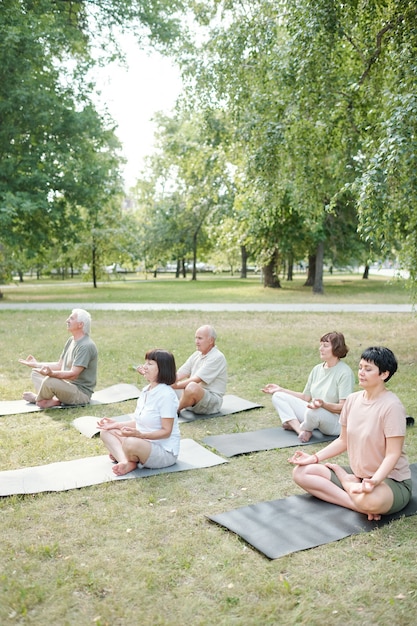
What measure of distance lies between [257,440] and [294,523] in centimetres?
191

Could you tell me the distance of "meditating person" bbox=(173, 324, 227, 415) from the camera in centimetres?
659

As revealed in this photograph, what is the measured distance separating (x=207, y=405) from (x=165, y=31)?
15.7 metres

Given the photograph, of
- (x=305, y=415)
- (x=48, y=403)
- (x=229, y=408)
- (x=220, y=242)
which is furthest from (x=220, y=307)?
(x=305, y=415)

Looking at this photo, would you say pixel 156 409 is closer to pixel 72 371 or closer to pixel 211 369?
pixel 211 369

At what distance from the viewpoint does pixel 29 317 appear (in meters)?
16.0

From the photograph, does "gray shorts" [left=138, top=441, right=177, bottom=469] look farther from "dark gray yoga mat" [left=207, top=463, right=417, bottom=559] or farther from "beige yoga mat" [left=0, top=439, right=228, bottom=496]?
"dark gray yoga mat" [left=207, top=463, right=417, bottom=559]

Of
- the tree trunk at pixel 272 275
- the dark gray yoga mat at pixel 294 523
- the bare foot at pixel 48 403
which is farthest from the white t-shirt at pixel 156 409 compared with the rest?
the tree trunk at pixel 272 275

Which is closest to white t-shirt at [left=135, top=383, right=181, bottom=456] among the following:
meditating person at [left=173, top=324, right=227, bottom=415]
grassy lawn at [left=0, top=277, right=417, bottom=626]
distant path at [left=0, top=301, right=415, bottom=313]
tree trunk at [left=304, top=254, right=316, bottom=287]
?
grassy lawn at [left=0, top=277, right=417, bottom=626]

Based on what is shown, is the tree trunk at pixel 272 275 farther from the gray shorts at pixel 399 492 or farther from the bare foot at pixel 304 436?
the gray shorts at pixel 399 492

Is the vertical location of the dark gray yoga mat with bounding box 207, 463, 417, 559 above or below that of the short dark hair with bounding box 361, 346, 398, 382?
below

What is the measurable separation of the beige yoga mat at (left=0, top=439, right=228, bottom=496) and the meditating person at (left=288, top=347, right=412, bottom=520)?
128 cm

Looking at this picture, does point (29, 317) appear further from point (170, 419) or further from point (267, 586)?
point (267, 586)

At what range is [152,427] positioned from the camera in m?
4.91

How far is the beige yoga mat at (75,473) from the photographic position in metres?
4.61
